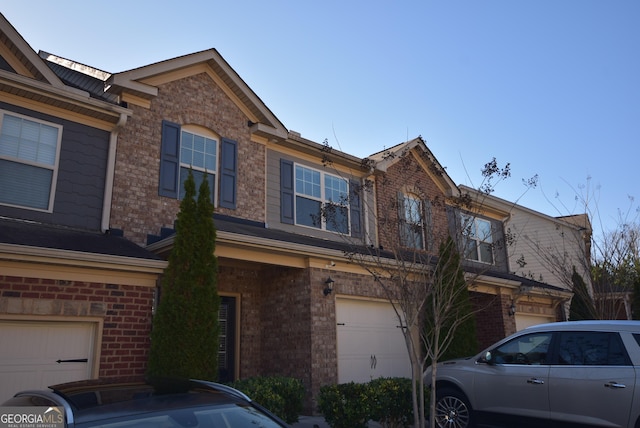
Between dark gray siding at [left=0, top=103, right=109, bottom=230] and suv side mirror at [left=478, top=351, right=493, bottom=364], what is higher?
dark gray siding at [left=0, top=103, right=109, bottom=230]

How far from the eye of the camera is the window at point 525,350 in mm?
7478

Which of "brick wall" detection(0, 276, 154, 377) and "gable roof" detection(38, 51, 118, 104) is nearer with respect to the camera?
"brick wall" detection(0, 276, 154, 377)

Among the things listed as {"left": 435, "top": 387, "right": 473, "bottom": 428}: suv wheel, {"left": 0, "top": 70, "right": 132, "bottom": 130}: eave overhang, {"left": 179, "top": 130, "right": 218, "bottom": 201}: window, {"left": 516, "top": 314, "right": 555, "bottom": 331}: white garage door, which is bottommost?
{"left": 435, "top": 387, "right": 473, "bottom": 428}: suv wheel

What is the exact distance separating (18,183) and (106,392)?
6.92 metres

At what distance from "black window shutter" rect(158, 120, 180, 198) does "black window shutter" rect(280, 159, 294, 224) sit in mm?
2660

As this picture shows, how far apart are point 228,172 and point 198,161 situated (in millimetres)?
700

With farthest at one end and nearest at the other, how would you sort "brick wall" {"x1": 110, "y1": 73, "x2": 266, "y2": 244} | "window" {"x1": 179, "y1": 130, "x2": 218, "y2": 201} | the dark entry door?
"window" {"x1": 179, "y1": 130, "x2": 218, "y2": 201} < the dark entry door < "brick wall" {"x1": 110, "y1": 73, "x2": 266, "y2": 244}

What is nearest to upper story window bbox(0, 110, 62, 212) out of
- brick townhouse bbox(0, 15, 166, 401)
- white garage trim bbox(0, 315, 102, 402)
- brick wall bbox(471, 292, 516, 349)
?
brick townhouse bbox(0, 15, 166, 401)

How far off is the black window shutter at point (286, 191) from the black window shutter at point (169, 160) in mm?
2660

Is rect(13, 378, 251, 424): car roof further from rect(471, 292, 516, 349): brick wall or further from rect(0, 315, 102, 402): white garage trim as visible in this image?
rect(471, 292, 516, 349): brick wall

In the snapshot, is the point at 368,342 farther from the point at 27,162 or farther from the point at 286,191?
the point at 27,162

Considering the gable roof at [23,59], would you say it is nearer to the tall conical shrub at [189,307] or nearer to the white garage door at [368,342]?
the tall conical shrub at [189,307]

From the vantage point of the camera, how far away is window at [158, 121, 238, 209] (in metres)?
10.7
